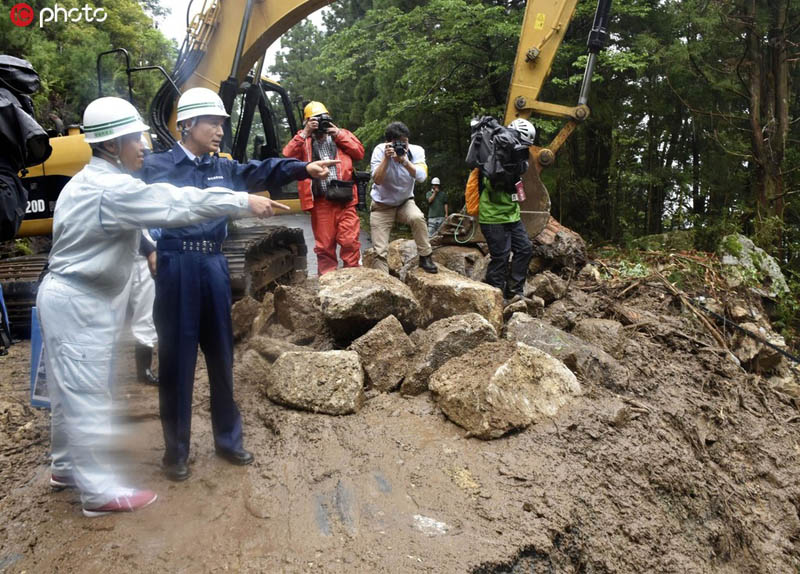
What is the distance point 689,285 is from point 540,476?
16.1 feet

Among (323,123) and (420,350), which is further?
(323,123)

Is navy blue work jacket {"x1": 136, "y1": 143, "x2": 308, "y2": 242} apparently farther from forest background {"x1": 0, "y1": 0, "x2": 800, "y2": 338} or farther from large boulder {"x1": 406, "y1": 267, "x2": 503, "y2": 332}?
forest background {"x1": 0, "y1": 0, "x2": 800, "y2": 338}

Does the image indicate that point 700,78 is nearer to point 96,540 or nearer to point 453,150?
point 453,150

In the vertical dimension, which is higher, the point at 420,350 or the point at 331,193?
the point at 331,193

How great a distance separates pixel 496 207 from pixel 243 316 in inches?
101

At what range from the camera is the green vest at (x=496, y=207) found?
18.8 feet

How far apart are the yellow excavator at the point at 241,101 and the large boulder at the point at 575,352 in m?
2.58

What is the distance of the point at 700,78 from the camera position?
11.5 m

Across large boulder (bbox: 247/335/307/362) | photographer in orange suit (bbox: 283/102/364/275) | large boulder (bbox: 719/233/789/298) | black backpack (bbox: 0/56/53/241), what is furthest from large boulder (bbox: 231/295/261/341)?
large boulder (bbox: 719/233/789/298)

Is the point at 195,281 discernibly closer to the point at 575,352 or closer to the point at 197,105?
the point at 197,105

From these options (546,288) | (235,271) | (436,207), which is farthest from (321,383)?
(436,207)

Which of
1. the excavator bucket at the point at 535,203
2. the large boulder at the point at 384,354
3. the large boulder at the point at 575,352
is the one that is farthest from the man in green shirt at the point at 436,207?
the large boulder at the point at 384,354

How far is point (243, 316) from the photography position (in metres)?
5.00

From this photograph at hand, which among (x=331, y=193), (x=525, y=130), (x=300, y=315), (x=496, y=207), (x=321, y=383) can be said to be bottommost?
(x=321, y=383)
